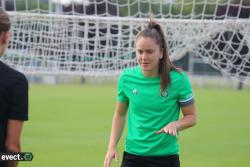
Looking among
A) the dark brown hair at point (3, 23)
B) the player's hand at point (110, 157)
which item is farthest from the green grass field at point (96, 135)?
the dark brown hair at point (3, 23)

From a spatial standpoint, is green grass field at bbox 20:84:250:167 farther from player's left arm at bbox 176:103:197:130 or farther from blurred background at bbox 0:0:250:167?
player's left arm at bbox 176:103:197:130

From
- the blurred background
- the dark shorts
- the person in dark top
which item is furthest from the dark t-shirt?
the blurred background

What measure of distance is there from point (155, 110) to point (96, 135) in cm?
930

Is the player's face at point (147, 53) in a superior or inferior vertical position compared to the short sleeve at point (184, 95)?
superior

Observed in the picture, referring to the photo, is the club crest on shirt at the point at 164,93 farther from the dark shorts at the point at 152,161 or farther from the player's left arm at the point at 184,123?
the dark shorts at the point at 152,161

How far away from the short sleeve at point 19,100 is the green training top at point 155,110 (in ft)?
5.54

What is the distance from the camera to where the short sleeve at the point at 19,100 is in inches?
159

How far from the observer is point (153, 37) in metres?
5.61

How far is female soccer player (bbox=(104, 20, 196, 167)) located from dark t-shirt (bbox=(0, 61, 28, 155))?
5.40 feet

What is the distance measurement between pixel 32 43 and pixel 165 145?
299 inches

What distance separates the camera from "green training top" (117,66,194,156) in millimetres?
5578

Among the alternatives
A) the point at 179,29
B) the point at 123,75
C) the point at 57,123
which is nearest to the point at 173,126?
the point at 123,75

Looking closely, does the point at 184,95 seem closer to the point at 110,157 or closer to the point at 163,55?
the point at 163,55

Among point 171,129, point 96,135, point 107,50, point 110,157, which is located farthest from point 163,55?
point 96,135
